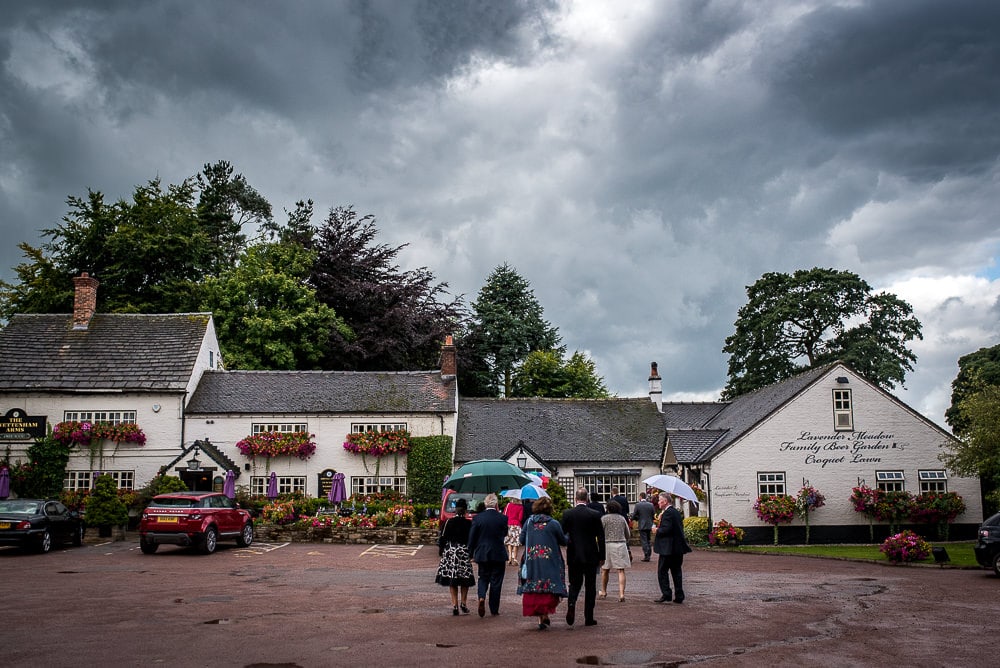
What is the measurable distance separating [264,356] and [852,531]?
97.0ft

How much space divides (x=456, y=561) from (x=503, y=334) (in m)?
46.0

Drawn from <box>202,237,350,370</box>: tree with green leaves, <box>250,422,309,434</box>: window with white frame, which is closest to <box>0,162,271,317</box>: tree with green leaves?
<box>202,237,350,370</box>: tree with green leaves

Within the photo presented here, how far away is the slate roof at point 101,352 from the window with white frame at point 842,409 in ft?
84.1

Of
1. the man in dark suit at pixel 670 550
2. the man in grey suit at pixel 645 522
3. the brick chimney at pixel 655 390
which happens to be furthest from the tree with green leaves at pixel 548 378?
the man in dark suit at pixel 670 550

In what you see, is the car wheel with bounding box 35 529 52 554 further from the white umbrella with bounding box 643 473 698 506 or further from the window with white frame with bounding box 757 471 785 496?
the window with white frame with bounding box 757 471 785 496

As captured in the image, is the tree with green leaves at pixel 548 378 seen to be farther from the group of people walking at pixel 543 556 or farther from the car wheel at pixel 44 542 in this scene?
the group of people walking at pixel 543 556

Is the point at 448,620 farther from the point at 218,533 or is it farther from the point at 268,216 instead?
the point at 268,216

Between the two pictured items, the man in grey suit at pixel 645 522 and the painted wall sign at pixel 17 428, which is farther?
the painted wall sign at pixel 17 428

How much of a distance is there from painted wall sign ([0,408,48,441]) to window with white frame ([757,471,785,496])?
27841mm

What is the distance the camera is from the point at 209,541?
22938 mm

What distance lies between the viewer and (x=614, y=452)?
123ft

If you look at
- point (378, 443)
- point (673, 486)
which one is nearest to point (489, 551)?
point (673, 486)

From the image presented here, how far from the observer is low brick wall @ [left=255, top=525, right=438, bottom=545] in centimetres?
2750

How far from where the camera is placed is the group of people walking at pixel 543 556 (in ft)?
38.4
